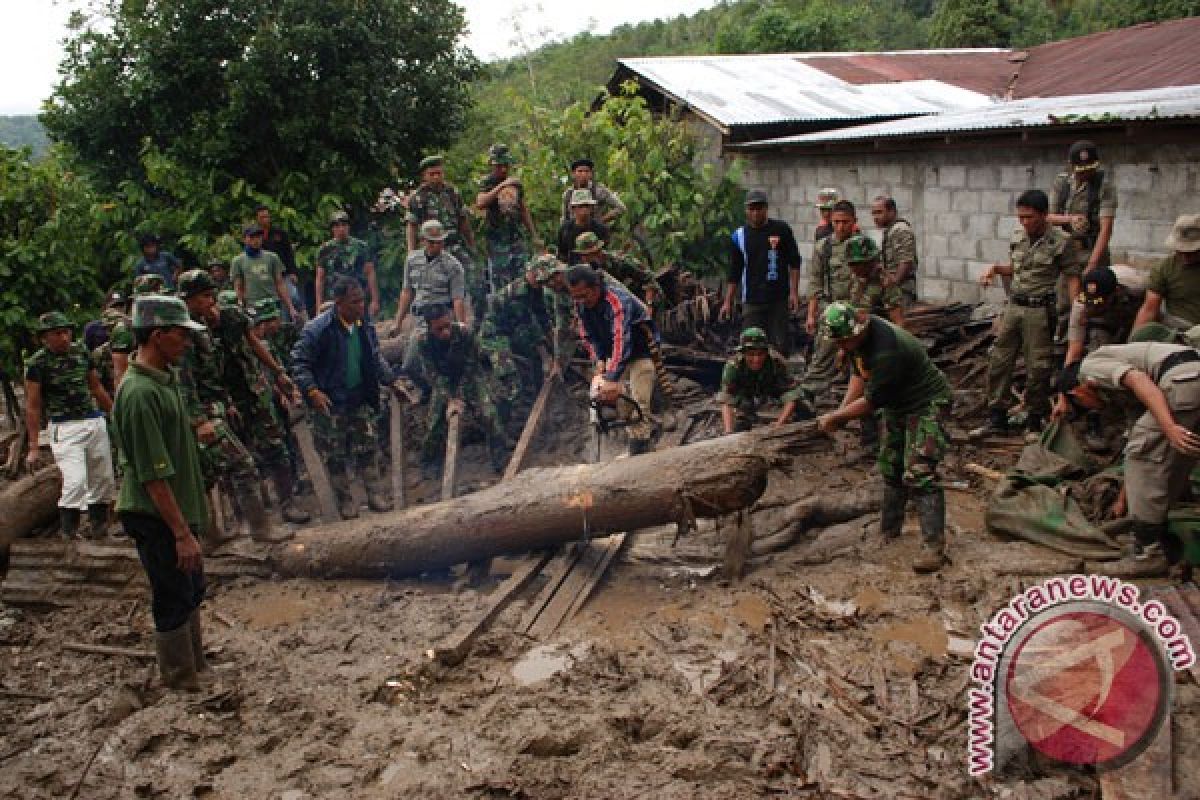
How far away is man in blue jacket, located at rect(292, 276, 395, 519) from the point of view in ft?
22.9

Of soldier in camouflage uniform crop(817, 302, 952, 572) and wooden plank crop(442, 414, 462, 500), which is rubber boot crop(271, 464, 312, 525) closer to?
wooden plank crop(442, 414, 462, 500)

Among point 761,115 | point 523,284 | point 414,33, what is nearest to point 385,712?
point 523,284

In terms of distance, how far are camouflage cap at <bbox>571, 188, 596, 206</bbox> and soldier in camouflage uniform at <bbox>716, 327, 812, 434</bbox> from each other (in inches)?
88.5

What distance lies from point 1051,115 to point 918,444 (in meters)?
5.06

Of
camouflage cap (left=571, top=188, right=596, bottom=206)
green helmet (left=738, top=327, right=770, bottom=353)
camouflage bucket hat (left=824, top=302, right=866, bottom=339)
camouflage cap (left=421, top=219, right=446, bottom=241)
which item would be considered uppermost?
camouflage cap (left=571, top=188, right=596, bottom=206)

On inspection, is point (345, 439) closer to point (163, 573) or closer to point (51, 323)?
point (51, 323)

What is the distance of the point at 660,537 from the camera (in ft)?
21.2

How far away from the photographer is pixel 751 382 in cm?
721

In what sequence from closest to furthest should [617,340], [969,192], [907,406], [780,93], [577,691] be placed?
[577,691] → [907,406] → [617,340] → [969,192] → [780,93]

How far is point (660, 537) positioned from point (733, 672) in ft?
6.56

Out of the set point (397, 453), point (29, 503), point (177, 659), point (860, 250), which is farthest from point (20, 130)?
point (860, 250)

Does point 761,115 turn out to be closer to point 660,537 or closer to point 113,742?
point 660,537

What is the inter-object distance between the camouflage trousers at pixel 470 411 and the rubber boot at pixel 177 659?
330cm

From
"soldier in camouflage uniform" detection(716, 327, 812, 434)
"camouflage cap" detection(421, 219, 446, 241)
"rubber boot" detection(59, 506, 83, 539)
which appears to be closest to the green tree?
"camouflage cap" detection(421, 219, 446, 241)
